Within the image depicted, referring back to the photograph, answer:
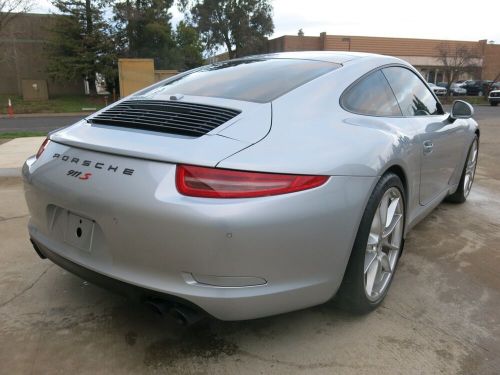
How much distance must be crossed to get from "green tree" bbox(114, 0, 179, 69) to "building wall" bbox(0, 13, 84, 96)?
4.52m

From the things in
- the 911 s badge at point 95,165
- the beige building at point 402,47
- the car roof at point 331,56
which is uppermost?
the beige building at point 402,47

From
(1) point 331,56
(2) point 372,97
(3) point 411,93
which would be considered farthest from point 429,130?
(1) point 331,56

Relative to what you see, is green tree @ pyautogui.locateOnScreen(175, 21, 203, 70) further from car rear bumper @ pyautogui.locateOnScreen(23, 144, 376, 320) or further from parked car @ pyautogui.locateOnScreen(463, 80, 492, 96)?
car rear bumper @ pyautogui.locateOnScreen(23, 144, 376, 320)

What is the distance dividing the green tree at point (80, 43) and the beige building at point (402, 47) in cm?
2082

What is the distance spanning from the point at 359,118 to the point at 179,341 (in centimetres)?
155

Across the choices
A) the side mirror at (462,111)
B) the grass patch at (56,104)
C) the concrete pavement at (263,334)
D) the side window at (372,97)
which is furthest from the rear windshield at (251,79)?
the grass patch at (56,104)

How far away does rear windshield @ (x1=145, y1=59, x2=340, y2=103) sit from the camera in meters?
2.59

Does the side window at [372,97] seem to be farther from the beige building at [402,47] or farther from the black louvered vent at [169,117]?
the beige building at [402,47]

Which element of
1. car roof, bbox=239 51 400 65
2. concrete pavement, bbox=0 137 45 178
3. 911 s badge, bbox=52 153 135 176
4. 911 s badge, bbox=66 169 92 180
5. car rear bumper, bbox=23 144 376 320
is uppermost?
car roof, bbox=239 51 400 65

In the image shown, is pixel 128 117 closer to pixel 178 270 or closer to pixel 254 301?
pixel 178 270

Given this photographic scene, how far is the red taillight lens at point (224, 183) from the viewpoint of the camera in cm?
189

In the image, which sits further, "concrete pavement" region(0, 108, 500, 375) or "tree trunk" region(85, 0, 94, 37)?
"tree trunk" region(85, 0, 94, 37)

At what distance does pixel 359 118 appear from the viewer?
257cm

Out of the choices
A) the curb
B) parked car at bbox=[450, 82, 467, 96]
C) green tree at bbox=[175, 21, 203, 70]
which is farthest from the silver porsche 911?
green tree at bbox=[175, 21, 203, 70]
